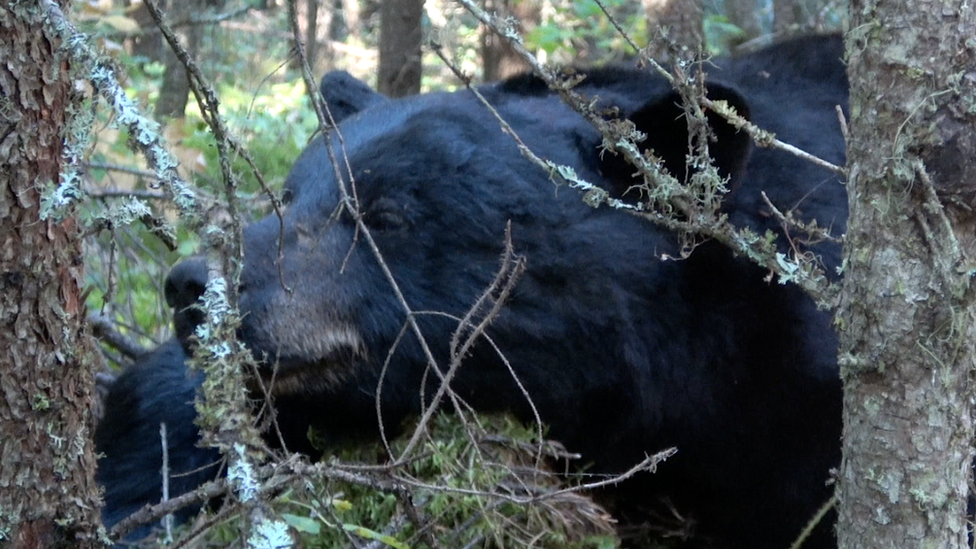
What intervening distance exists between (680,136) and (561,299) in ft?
1.85

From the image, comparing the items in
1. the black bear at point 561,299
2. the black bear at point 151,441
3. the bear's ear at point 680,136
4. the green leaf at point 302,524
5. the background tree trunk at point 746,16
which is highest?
the background tree trunk at point 746,16

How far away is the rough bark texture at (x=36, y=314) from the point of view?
196 cm

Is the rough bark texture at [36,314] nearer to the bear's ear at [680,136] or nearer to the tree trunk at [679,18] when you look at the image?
the bear's ear at [680,136]

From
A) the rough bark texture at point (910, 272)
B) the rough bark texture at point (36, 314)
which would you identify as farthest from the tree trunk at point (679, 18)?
the rough bark texture at point (36, 314)

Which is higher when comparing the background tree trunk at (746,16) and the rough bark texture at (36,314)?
the background tree trunk at (746,16)

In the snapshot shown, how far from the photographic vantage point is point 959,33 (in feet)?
5.91

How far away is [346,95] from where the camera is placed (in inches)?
151

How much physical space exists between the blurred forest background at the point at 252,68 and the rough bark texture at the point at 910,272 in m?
0.55

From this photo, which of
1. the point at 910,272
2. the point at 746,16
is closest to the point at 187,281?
the point at 910,272

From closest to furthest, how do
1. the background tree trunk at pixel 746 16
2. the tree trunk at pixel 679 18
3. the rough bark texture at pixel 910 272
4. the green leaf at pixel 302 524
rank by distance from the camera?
the rough bark texture at pixel 910 272
the green leaf at pixel 302 524
the tree trunk at pixel 679 18
the background tree trunk at pixel 746 16

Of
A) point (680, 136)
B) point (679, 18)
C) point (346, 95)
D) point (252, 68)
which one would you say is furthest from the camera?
point (252, 68)

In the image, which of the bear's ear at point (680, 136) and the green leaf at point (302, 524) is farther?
the bear's ear at point (680, 136)

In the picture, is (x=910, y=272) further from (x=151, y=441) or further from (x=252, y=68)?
(x=252, y=68)

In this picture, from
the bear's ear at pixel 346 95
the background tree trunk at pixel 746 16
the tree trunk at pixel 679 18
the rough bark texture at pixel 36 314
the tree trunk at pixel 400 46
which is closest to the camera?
the rough bark texture at pixel 36 314
